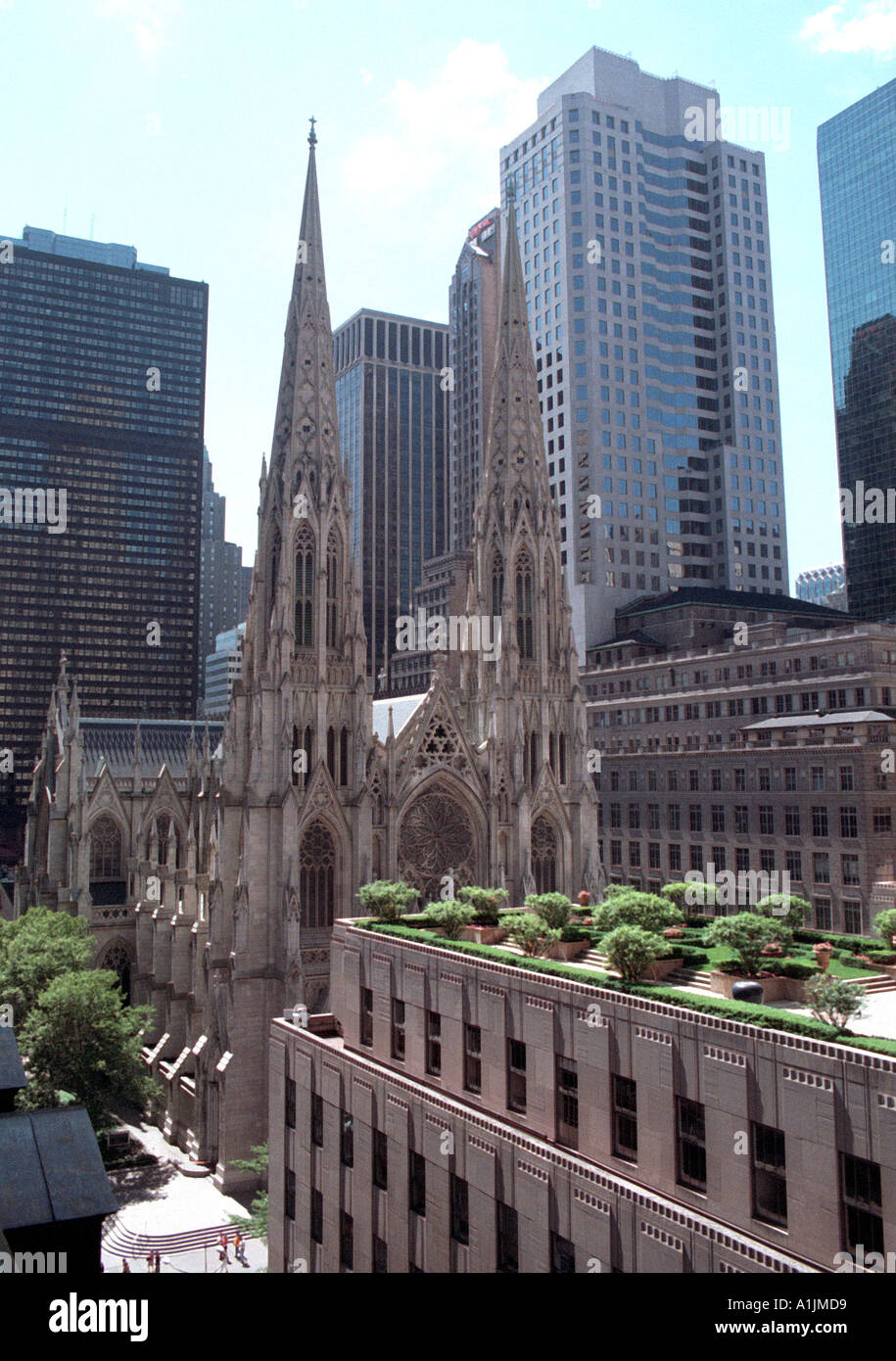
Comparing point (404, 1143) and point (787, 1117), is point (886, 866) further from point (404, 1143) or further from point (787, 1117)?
point (787, 1117)

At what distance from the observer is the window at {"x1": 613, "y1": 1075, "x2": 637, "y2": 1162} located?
21.7 metres

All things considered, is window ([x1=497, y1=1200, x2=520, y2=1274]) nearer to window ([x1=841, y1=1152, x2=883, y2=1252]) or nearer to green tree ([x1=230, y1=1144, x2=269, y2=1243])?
window ([x1=841, y1=1152, x2=883, y2=1252])

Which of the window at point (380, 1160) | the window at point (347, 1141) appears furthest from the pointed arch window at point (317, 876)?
the window at point (380, 1160)

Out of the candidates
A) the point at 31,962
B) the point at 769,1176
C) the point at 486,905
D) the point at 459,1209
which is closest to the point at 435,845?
the point at 31,962

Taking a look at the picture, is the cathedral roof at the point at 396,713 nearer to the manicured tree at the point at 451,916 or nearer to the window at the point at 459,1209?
the manicured tree at the point at 451,916

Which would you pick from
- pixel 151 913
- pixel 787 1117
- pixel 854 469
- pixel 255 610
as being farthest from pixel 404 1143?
pixel 854 469

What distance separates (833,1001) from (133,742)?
3118 inches

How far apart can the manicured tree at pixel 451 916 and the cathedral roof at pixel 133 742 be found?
56391 millimetres

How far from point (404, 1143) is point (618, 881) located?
58895 millimetres

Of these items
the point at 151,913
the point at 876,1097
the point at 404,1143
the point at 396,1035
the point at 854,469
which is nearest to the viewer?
the point at 876,1097

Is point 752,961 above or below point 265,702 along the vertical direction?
below

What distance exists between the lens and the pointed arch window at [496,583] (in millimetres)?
67100
